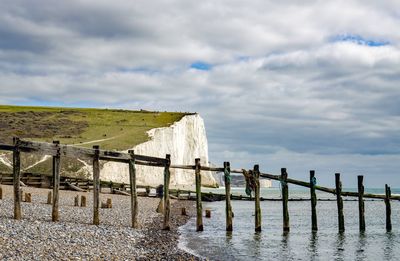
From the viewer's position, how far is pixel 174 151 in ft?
328

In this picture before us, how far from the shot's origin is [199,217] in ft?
88.2

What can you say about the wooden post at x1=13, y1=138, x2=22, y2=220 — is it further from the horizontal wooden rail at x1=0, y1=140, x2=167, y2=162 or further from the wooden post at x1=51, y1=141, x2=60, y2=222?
the wooden post at x1=51, y1=141, x2=60, y2=222

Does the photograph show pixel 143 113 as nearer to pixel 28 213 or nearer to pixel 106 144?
pixel 106 144

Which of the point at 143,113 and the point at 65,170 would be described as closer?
the point at 65,170

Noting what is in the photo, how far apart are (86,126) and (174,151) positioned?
17525 millimetres

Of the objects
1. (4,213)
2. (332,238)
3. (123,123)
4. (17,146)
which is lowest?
(332,238)

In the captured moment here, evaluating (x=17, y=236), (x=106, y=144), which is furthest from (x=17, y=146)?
(x=106, y=144)

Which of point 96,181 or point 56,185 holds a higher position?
point 96,181

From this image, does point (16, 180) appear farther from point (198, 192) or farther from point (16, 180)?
point (198, 192)

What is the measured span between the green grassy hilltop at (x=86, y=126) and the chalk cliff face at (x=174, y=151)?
2.22 m

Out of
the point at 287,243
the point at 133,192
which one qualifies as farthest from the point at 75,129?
the point at 287,243

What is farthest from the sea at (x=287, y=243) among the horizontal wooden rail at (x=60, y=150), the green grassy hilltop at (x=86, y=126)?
the green grassy hilltop at (x=86, y=126)

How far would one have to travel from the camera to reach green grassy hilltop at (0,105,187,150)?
3329 inches

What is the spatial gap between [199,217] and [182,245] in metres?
5.69
